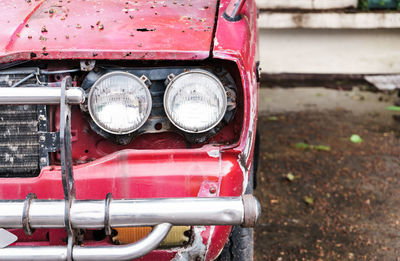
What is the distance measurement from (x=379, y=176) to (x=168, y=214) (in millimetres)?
2622

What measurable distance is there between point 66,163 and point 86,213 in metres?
0.17

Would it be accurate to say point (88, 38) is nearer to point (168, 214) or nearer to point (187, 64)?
point (187, 64)

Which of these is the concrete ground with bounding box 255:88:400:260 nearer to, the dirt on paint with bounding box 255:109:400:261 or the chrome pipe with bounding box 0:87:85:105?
the dirt on paint with bounding box 255:109:400:261

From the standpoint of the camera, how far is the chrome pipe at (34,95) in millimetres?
1449

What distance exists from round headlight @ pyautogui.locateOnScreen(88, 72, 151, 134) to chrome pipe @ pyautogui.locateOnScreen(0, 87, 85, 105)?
25 centimetres

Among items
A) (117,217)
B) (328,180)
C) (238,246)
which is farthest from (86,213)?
(328,180)

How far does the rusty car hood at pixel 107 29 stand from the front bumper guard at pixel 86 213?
27 cm

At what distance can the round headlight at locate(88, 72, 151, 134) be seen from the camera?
172cm

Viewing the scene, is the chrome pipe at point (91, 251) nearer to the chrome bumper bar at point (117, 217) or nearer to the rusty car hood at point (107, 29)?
the chrome bumper bar at point (117, 217)

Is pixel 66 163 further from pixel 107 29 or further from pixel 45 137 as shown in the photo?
pixel 107 29

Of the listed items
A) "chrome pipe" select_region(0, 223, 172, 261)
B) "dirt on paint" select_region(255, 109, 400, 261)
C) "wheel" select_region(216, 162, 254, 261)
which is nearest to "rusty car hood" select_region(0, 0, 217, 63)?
"chrome pipe" select_region(0, 223, 172, 261)

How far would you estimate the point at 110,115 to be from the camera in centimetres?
173

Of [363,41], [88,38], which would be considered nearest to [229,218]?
[88,38]

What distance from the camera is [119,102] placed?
1.72 metres
